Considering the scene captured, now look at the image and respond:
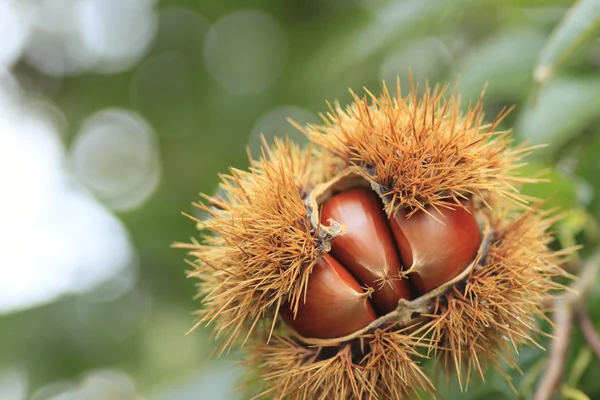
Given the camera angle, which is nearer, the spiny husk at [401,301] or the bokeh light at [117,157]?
the spiny husk at [401,301]

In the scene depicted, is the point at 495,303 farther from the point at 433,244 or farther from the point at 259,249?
the point at 259,249

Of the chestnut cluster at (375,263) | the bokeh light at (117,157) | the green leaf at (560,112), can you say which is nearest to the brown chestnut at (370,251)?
the chestnut cluster at (375,263)

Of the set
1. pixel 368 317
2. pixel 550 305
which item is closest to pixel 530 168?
pixel 550 305

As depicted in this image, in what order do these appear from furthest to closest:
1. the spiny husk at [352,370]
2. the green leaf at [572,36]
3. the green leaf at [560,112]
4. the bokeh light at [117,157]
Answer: the bokeh light at [117,157]
the green leaf at [560,112]
the green leaf at [572,36]
the spiny husk at [352,370]

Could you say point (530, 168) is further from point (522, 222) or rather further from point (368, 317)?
point (368, 317)

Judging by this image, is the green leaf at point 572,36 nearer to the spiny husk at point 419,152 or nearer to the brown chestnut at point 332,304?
the spiny husk at point 419,152

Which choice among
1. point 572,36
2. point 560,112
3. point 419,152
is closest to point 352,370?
point 419,152

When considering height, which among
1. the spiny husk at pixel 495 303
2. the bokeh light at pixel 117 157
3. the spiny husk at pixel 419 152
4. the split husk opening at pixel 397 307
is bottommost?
the spiny husk at pixel 495 303
